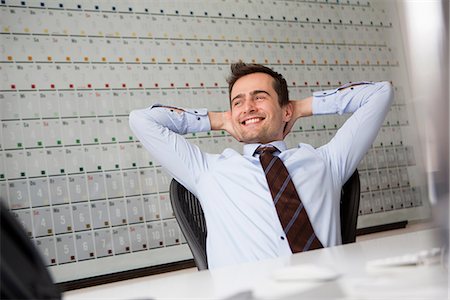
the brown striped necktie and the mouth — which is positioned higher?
the mouth

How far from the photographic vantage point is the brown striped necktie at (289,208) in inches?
64.6

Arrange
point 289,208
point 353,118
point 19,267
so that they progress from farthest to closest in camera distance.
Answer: point 353,118 < point 289,208 < point 19,267

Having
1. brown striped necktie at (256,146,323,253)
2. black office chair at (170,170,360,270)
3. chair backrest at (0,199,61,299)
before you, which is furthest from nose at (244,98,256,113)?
chair backrest at (0,199,61,299)

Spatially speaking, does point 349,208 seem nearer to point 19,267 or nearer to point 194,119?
point 194,119

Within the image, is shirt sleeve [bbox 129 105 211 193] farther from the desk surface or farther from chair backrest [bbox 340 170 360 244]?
the desk surface

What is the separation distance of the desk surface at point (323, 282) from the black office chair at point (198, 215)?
556 millimetres

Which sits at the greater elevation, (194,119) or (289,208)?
(194,119)

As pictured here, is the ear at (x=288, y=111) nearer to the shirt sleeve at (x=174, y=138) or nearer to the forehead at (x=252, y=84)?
the forehead at (x=252, y=84)

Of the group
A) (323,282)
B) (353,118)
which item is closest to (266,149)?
(353,118)

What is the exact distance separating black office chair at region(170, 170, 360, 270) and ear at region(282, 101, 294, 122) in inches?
15.9

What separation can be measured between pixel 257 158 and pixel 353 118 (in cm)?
40

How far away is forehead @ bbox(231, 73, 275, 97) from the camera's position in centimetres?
206

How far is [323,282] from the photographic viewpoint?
762 millimetres

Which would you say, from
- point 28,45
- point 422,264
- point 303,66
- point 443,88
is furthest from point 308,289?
point 303,66
